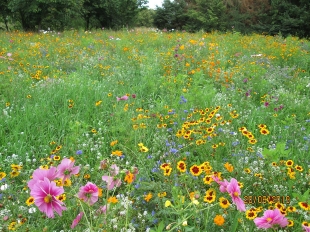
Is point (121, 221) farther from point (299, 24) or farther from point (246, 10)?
point (246, 10)

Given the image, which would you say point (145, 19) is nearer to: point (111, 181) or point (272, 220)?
point (111, 181)

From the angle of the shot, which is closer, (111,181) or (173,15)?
(111,181)

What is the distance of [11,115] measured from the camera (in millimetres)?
2865

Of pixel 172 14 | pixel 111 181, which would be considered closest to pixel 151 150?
pixel 111 181

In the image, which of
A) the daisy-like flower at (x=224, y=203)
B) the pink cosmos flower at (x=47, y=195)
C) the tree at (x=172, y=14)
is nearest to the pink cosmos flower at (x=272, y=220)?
the daisy-like flower at (x=224, y=203)

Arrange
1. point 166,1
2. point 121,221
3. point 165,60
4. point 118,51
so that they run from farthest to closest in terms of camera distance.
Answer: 1. point 166,1
2. point 118,51
3. point 165,60
4. point 121,221

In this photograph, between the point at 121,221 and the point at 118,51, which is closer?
the point at 121,221

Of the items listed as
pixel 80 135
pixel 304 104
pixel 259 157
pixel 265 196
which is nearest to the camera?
pixel 265 196

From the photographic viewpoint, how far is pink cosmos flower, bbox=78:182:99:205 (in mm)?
1079

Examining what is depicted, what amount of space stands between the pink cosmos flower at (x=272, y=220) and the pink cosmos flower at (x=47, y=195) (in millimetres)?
712

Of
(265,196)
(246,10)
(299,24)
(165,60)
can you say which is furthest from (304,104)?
(246,10)

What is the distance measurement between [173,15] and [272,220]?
2406 centimetres

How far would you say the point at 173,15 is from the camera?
919 inches

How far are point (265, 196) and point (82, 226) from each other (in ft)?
3.74
